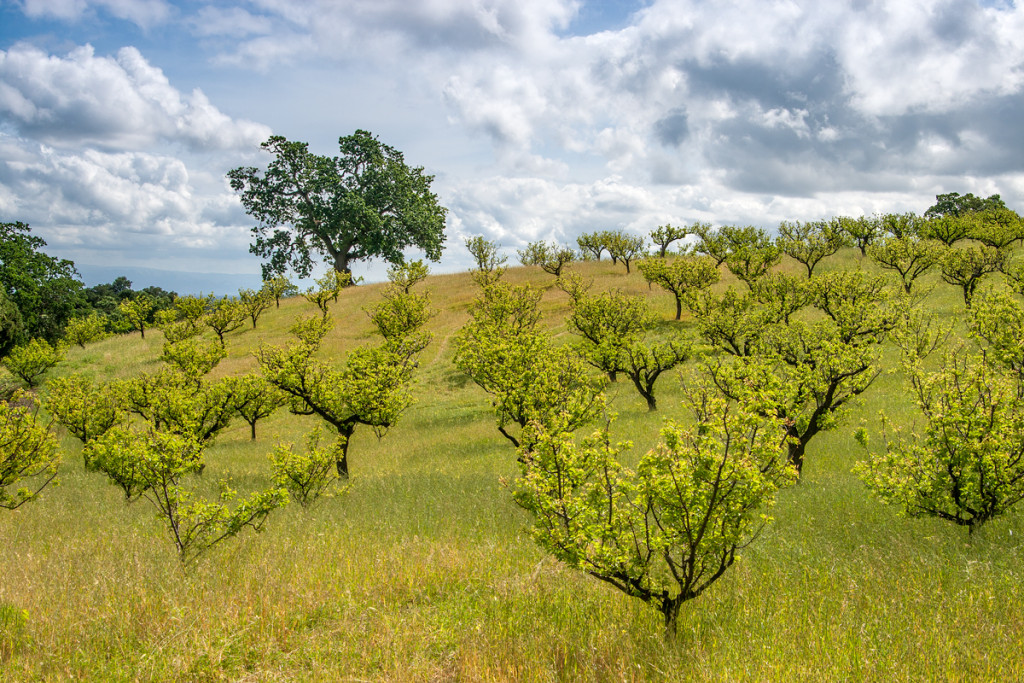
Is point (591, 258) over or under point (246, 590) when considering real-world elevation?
over

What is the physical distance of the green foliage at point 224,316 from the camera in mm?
50156

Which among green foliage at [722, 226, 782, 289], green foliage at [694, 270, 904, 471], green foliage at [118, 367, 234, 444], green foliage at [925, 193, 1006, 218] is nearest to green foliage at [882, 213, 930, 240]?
green foliage at [722, 226, 782, 289]

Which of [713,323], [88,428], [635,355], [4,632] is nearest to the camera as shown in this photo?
[4,632]

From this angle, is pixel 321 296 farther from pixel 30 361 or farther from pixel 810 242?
pixel 810 242

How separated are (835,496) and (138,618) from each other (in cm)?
1430

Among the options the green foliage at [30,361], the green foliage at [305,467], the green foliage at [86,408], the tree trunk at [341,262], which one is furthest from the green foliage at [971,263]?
the green foliage at [30,361]

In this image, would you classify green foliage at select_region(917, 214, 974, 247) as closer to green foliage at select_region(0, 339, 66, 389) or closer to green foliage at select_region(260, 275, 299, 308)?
green foliage at select_region(260, 275, 299, 308)

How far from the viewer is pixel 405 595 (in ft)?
24.5

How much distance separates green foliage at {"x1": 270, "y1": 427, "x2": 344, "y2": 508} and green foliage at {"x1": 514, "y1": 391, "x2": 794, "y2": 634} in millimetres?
8931

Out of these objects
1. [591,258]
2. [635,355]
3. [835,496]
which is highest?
[591,258]

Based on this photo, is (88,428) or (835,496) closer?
(835,496)

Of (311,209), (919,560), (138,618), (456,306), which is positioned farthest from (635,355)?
(311,209)

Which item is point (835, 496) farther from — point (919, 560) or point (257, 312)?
point (257, 312)

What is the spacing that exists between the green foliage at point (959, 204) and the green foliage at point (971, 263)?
6556cm
